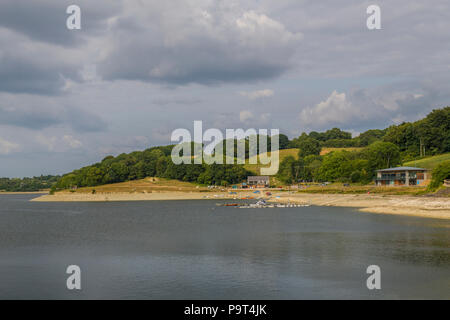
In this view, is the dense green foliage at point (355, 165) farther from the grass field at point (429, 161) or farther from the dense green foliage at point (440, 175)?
the dense green foliage at point (440, 175)

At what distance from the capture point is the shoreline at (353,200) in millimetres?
70375

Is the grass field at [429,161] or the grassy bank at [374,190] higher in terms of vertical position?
the grass field at [429,161]

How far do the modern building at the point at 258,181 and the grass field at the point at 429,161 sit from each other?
61.8m

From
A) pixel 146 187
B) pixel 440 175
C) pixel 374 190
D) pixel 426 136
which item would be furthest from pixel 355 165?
pixel 146 187

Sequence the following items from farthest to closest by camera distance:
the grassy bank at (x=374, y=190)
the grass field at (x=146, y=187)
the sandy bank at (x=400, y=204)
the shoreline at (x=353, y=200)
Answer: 1. the grass field at (x=146, y=187)
2. the grassy bank at (x=374, y=190)
3. the shoreline at (x=353, y=200)
4. the sandy bank at (x=400, y=204)

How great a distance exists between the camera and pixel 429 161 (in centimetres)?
13925

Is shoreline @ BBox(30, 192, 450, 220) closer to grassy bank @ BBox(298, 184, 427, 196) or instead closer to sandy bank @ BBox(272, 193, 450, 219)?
sandy bank @ BBox(272, 193, 450, 219)

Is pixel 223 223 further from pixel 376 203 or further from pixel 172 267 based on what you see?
pixel 376 203

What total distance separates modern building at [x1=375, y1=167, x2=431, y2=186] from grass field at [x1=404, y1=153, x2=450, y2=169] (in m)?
12.8

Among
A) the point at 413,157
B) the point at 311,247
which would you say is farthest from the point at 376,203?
the point at 413,157

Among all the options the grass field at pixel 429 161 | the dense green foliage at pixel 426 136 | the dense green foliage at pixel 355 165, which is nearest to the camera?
the grass field at pixel 429 161

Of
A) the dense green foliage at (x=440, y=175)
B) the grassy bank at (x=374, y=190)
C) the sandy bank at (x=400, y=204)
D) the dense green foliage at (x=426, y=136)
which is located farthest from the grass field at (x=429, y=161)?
the sandy bank at (x=400, y=204)

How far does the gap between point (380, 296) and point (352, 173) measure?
4617 inches

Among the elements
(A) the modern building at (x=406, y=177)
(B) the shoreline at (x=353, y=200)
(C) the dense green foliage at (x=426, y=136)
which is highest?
(C) the dense green foliage at (x=426, y=136)
